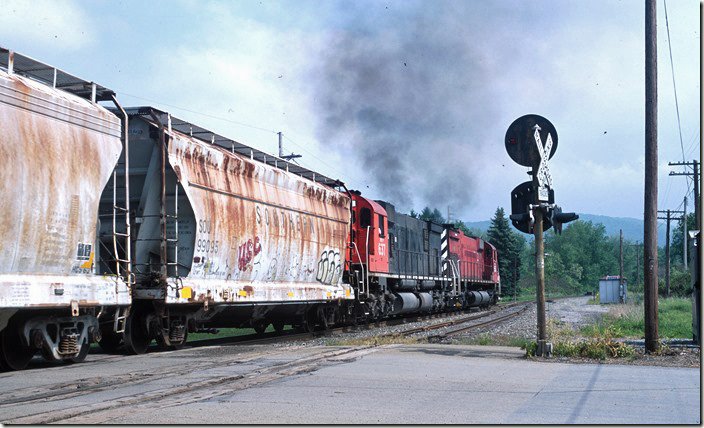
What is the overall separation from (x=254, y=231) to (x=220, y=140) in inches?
79.9

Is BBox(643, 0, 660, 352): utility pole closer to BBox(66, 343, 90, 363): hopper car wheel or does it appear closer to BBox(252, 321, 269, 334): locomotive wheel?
BBox(252, 321, 269, 334): locomotive wheel

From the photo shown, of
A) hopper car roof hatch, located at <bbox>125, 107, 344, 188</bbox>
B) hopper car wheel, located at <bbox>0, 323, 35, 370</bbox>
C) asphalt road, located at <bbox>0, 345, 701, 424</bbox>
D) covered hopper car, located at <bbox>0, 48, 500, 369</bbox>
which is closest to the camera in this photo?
asphalt road, located at <bbox>0, 345, 701, 424</bbox>

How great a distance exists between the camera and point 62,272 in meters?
10.9

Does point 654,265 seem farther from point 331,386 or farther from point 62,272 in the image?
point 62,272

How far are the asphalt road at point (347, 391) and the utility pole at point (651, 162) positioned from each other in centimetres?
314

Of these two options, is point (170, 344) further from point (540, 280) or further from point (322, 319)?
point (322, 319)

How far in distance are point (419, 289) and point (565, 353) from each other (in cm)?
1687

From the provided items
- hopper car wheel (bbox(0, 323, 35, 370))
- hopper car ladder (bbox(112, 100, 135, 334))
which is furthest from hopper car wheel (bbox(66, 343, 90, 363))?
hopper car wheel (bbox(0, 323, 35, 370))

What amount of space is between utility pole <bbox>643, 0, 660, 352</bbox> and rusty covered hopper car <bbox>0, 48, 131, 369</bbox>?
9456mm

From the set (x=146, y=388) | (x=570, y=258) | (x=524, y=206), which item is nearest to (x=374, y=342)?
(x=524, y=206)

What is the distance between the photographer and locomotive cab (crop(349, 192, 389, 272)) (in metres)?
22.9

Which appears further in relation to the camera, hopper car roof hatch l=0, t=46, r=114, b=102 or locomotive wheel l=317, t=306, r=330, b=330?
locomotive wheel l=317, t=306, r=330, b=330

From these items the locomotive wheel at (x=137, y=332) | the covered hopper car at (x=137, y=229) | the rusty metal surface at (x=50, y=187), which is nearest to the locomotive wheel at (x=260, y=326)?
the covered hopper car at (x=137, y=229)

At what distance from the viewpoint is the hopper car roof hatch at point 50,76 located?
33.9 feet
